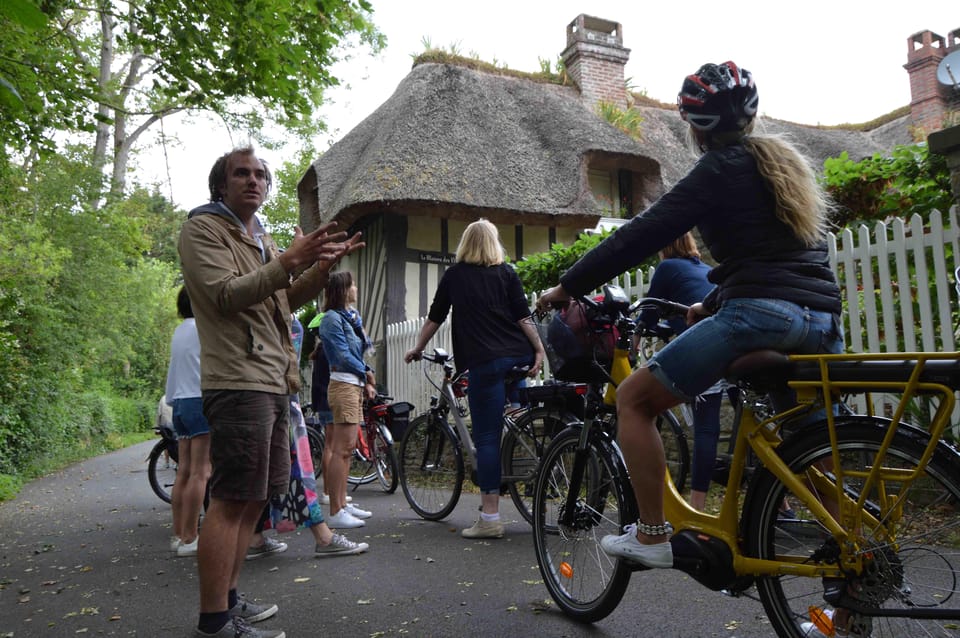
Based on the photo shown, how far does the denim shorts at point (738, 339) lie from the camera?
2211 millimetres

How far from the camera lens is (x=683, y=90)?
2484 mm

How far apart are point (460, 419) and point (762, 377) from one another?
10.7ft

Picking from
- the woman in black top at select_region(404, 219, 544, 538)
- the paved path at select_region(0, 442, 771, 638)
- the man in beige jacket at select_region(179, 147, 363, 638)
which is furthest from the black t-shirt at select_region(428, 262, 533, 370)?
the man in beige jacket at select_region(179, 147, 363, 638)

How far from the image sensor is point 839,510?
2.04 m

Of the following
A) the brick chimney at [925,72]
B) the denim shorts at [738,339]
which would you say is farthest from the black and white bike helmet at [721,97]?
the brick chimney at [925,72]

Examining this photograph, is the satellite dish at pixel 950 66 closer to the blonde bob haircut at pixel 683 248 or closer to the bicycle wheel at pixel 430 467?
the blonde bob haircut at pixel 683 248

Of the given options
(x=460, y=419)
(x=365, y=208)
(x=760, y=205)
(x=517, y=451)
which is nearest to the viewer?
(x=760, y=205)

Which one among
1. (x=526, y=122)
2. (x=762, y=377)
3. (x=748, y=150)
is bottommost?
(x=762, y=377)

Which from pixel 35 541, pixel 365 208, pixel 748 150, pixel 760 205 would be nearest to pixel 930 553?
pixel 760 205

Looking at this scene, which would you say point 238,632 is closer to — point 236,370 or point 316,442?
point 236,370

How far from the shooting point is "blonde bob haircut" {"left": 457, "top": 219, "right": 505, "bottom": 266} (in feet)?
15.9

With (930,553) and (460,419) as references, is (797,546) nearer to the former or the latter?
(930,553)

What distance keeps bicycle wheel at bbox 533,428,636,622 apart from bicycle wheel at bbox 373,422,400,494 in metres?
4.07

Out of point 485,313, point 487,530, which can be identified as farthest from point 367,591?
point 485,313
